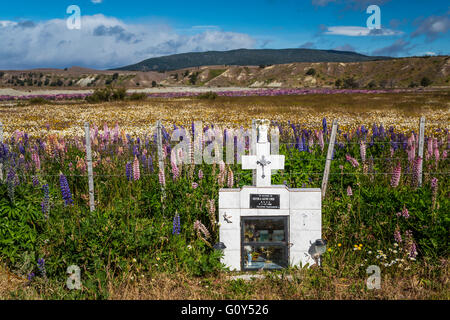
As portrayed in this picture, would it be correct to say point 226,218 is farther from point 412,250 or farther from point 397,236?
point 412,250

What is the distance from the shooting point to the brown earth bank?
11788cm

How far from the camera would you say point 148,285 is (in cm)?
473

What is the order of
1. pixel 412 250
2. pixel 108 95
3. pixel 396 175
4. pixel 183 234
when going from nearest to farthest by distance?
1. pixel 412 250
2. pixel 183 234
3. pixel 396 175
4. pixel 108 95

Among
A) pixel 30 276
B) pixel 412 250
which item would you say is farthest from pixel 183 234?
pixel 412 250

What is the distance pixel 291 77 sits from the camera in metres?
149

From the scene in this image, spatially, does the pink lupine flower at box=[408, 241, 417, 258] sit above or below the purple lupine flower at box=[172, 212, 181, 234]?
below

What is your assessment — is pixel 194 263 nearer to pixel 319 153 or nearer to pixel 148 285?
pixel 148 285

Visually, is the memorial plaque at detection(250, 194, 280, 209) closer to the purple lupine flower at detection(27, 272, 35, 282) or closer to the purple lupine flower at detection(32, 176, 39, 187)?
the purple lupine flower at detection(27, 272, 35, 282)

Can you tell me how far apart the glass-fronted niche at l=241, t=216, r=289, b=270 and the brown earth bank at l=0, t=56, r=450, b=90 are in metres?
105

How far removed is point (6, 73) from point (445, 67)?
189579 millimetres

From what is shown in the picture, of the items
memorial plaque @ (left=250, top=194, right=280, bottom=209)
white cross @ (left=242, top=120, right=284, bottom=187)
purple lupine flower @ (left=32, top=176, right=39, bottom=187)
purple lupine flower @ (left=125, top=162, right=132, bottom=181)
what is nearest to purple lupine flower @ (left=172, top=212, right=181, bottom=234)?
memorial plaque @ (left=250, top=194, right=280, bottom=209)

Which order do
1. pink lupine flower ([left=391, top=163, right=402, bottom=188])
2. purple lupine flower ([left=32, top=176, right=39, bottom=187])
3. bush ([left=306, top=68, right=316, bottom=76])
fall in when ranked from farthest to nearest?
bush ([left=306, top=68, right=316, bottom=76]) < purple lupine flower ([left=32, top=176, right=39, bottom=187]) < pink lupine flower ([left=391, top=163, right=402, bottom=188])

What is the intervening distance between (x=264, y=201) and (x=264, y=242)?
0.55m
